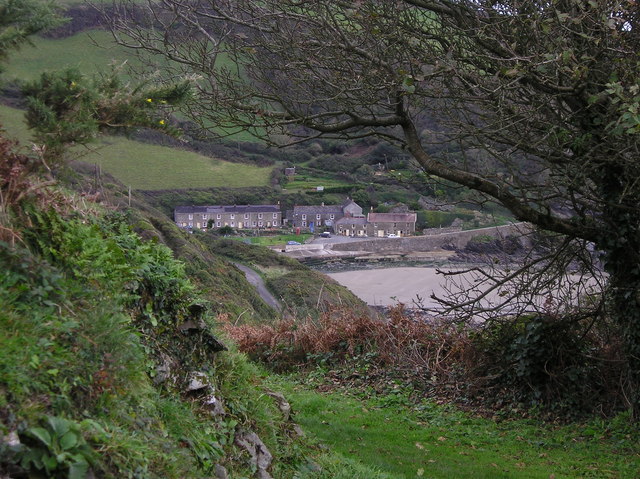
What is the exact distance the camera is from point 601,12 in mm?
6656

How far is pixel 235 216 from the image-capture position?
43938mm

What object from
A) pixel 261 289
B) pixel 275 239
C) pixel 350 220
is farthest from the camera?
pixel 350 220

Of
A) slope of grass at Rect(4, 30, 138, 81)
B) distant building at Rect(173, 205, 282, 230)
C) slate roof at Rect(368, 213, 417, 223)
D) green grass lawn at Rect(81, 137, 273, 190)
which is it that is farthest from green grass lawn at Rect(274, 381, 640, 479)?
green grass lawn at Rect(81, 137, 273, 190)

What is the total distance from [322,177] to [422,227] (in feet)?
55.4

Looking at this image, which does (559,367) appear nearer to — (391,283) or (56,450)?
(56,450)

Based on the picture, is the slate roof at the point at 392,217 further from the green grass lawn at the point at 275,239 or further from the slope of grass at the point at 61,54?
the slope of grass at the point at 61,54

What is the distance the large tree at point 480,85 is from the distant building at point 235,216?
110 ft

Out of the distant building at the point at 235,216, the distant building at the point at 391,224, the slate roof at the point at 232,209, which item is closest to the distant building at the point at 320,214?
the distant building at the point at 235,216

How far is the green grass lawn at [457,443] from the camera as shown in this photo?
7027mm

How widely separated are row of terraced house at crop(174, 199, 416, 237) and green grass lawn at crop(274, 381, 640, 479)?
30.3 m

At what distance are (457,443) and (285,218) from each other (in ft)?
125

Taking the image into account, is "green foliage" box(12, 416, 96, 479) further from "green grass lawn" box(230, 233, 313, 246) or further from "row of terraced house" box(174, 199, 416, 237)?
"row of terraced house" box(174, 199, 416, 237)

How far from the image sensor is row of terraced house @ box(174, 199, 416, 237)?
40906mm

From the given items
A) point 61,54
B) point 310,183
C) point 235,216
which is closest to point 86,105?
point 61,54
